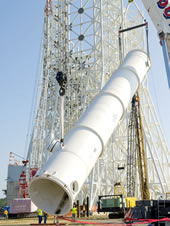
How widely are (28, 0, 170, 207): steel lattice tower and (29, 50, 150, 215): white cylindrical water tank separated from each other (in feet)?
52.9

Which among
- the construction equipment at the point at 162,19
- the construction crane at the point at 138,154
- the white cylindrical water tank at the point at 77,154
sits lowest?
the white cylindrical water tank at the point at 77,154

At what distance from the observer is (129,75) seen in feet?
31.7

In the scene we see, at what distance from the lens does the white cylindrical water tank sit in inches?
249

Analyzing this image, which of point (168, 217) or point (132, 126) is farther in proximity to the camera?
point (132, 126)

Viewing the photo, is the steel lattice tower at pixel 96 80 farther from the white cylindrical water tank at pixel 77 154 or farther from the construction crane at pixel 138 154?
the white cylindrical water tank at pixel 77 154

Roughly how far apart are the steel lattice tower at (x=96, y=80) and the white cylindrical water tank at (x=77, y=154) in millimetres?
16116

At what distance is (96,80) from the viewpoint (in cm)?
2803

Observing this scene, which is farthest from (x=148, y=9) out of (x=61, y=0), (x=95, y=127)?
(x=61, y=0)

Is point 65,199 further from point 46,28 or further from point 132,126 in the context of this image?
point 46,28

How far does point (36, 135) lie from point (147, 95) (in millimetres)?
16340

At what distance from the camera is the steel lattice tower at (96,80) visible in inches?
1041

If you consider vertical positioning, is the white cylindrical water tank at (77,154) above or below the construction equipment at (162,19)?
below

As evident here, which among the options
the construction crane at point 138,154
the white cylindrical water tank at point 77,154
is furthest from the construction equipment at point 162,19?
the construction crane at point 138,154

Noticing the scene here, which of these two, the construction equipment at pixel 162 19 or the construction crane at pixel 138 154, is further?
the construction crane at pixel 138 154
